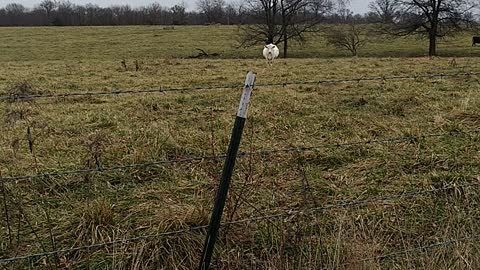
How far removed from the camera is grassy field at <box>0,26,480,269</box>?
122 inches

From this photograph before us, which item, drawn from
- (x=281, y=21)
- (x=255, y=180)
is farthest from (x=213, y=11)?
(x=255, y=180)

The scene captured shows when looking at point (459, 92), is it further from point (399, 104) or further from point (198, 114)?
point (198, 114)

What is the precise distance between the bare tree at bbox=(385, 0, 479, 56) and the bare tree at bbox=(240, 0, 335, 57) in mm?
6385

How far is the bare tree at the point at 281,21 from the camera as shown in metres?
35.2

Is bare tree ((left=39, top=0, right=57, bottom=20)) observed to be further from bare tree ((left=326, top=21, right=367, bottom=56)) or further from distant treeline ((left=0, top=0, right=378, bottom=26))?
bare tree ((left=326, top=21, right=367, bottom=56))

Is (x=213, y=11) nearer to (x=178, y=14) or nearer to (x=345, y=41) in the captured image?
(x=178, y=14)

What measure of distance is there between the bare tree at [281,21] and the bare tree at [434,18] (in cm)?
638

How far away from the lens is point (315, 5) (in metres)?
36.9

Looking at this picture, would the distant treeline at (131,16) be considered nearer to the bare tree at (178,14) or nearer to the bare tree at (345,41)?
the bare tree at (178,14)

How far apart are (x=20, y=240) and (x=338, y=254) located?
84.8 inches

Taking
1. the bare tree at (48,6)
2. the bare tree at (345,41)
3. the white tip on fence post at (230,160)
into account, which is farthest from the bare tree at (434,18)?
the bare tree at (48,6)

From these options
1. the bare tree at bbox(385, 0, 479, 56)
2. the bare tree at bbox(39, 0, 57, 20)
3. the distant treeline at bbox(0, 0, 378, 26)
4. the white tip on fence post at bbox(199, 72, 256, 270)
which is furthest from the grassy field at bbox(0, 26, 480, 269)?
the bare tree at bbox(39, 0, 57, 20)

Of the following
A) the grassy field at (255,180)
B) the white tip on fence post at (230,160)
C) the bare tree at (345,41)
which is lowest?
the grassy field at (255,180)

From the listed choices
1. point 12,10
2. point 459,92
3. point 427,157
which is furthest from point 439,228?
point 12,10
